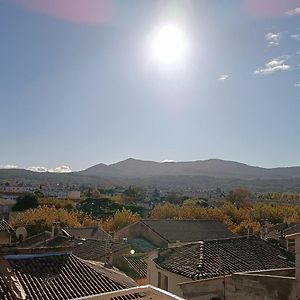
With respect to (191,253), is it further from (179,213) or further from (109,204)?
(109,204)

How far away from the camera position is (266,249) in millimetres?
20359

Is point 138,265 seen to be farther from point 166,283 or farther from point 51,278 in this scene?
point 51,278

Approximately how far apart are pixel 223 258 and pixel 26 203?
54818mm

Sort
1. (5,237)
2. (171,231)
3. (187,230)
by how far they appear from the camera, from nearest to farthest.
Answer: (5,237), (171,231), (187,230)

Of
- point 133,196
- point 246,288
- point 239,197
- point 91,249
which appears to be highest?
point 239,197

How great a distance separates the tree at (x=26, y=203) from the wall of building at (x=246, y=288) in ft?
190

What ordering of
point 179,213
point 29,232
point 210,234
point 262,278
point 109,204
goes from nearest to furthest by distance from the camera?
point 262,278 < point 210,234 < point 29,232 < point 179,213 < point 109,204

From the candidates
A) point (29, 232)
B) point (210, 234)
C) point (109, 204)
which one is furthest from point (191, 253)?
point (109, 204)

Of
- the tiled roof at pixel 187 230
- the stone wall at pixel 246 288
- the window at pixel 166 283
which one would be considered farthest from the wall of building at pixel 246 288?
the tiled roof at pixel 187 230

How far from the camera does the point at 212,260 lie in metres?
17.8

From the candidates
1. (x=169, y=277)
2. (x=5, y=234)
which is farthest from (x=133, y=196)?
(x=169, y=277)

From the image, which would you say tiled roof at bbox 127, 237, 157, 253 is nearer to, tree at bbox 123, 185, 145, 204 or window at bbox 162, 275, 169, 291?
window at bbox 162, 275, 169, 291

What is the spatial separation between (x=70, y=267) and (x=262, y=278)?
235 inches

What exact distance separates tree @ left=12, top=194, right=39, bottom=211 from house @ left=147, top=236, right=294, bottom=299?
49982 mm
